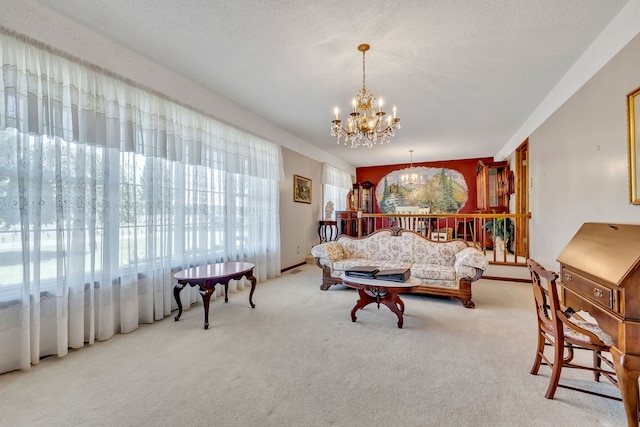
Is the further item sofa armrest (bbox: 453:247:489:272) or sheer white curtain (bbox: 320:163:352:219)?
sheer white curtain (bbox: 320:163:352:219)

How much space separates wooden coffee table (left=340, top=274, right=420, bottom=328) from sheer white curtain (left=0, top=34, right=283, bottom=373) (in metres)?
2.01

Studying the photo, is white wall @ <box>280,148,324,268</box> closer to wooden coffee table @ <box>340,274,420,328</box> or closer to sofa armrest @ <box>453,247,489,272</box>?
wooden coffee table @ <box>340,274,420,328</box>

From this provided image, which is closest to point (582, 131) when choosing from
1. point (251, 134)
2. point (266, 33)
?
point (266, 33)

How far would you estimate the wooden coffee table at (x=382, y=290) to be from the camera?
2.65 metres

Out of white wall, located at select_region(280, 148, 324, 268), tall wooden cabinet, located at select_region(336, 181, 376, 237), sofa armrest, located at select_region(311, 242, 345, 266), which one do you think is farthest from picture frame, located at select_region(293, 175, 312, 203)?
sofa armrest, located at select_region(311, 242, 345, 266)

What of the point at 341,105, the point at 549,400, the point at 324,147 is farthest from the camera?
the point at 324,147

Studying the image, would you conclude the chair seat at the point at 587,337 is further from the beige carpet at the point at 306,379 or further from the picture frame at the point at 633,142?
the picture frame at the point at 633,142

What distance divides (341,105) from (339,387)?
3.48 m

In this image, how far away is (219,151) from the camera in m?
3.66

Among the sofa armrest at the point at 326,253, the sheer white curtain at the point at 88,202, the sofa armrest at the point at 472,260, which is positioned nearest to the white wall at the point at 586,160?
the sofa armrest at the point at 472,260

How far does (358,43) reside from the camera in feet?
8.14

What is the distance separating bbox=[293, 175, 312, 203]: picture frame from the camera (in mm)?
5625

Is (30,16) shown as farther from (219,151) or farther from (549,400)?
(549,400)

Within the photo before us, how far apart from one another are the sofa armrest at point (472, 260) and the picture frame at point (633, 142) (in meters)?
1.48
